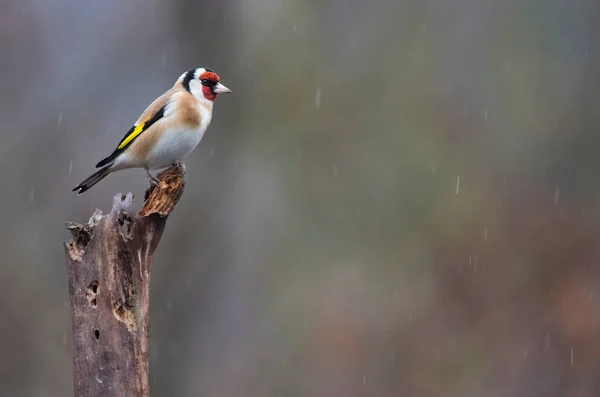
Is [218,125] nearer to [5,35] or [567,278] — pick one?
[5,35]

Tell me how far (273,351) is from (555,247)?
417 centimetres

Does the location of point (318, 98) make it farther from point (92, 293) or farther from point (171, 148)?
point (92, 293)

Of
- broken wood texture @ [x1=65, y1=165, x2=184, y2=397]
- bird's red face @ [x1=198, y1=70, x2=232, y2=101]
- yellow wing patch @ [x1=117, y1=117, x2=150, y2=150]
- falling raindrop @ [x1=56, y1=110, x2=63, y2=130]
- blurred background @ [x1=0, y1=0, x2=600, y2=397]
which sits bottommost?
blurred background @ [x1=0, y1=0, x2=600, y2=397]

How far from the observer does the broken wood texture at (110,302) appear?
17.6ft

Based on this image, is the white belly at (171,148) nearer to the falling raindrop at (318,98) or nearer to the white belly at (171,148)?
the white belly at (171,148)

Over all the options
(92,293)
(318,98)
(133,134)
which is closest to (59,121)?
(318,98)

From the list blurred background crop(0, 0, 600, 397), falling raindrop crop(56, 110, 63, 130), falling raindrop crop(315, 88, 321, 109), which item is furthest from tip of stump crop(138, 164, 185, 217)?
falling raindrop crop(315, 88, 321, 109)

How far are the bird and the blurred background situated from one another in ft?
16.8

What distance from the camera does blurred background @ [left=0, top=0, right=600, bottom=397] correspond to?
12.8 metres

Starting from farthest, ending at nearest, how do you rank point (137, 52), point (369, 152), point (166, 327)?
point (369, 152)
point (137, 52)
point (166, 327)

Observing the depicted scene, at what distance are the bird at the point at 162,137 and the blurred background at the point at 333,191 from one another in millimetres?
5127

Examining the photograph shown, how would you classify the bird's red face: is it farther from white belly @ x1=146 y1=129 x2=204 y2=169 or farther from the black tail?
the black tail

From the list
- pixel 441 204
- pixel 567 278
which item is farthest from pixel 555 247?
pixel 441 204

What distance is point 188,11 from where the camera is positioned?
13.3 meters
